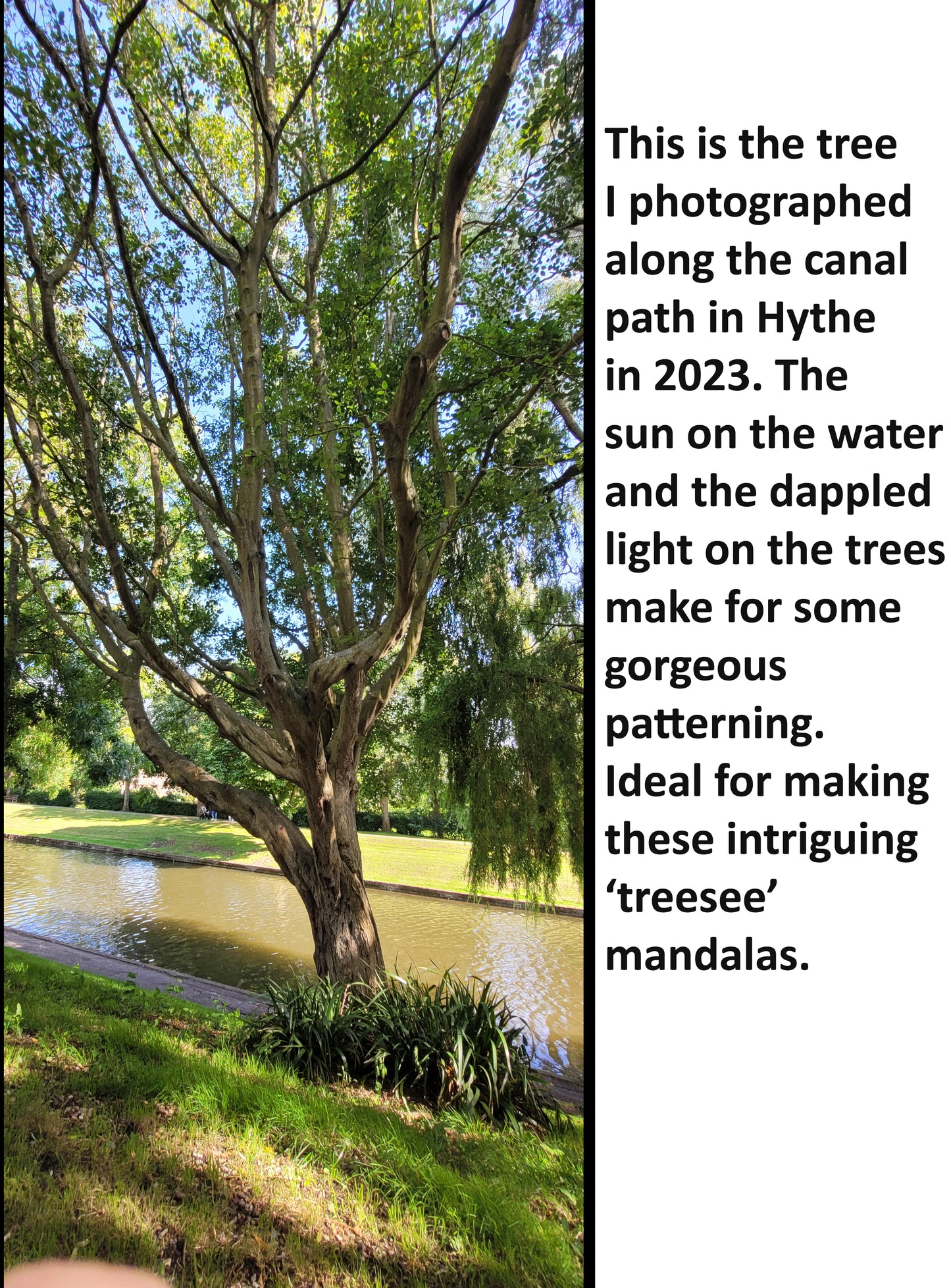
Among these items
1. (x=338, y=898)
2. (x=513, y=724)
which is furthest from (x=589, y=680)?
(x=338, y=898)

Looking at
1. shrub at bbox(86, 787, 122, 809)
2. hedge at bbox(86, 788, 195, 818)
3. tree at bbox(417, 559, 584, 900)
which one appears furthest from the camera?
hedge at bbox(86, 788, 195, 818)

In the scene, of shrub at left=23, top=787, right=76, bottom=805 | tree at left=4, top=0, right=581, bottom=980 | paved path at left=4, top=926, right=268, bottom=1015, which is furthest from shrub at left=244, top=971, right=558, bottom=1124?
shrub at left=23, top=787, right=76, bottom=805

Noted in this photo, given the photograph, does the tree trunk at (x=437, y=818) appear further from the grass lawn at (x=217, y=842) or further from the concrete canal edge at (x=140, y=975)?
the concrete canal edge at (x=140, y=975)

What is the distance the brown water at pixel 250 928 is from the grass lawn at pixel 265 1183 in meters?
0.77

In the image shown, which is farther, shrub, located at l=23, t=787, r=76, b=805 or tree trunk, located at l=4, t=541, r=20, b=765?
shrub, located at l=23, t=787, r=76, b=805

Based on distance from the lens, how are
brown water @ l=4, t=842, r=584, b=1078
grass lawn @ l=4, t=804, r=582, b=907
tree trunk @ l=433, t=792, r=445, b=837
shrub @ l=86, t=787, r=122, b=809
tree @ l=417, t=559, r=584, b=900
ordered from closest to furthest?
tree @ l=417, t=559, r=584, b=900
brown water @ l=4, t=842, r=584, b=1078
grass lawn @ l=4, t=804, r=582, b=907
tree trunk @ l=433, t=792, r=445, b=837
shrub @ l=86, t=787, r=122, b=809

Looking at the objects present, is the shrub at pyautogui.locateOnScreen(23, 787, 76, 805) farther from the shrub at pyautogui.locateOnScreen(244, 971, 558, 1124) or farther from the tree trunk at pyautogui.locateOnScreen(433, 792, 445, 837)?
the tree trunk at pyautogui.locateOnScreen(433, 792, 445, 837)

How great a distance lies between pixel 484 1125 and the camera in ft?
4.33

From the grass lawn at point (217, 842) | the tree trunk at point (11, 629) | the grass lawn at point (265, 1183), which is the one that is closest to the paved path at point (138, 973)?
the grass lawn at point (217, 842)

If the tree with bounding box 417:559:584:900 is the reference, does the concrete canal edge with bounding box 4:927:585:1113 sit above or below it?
below

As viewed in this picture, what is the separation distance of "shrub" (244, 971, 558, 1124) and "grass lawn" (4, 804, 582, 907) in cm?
44
